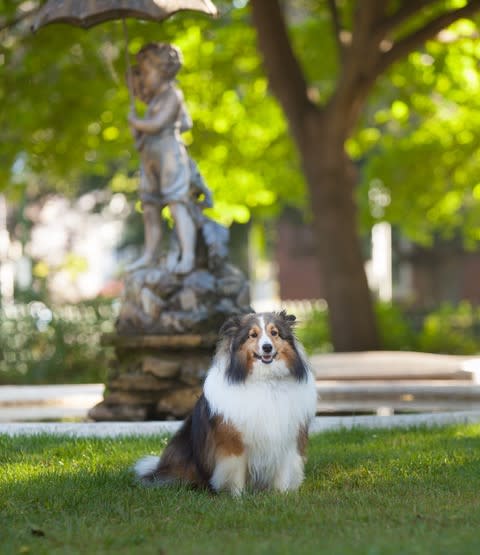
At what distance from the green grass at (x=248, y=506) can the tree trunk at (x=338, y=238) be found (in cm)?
949

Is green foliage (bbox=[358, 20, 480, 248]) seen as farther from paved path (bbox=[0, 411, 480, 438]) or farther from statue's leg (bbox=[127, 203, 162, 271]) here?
paved path (bbox=[0, 411, 480, 438])

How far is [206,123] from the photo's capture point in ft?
68.9

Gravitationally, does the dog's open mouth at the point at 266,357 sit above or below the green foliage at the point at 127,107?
below

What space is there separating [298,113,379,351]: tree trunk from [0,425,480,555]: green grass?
949cm

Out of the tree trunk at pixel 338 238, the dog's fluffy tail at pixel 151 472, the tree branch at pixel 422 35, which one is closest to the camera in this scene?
the dog's fluffy tail at pixel 151 472

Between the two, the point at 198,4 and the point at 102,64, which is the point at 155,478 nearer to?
the point at 198,4

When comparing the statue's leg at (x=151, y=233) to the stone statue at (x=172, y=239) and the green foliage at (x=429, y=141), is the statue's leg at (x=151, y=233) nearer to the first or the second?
the stone statue at (x=172, y=239)

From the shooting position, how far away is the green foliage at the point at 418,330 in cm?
1994

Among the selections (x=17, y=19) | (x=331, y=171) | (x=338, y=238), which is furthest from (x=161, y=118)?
(x=338, y=238)

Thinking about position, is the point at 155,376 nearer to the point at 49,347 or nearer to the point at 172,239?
the point at 172,239

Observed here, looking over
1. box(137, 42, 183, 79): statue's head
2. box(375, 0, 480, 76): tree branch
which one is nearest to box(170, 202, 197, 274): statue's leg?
box(137, 42, 183, 79): statue's head

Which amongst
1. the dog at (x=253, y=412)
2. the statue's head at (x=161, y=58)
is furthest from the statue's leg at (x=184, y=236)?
the dog at (x=253, y=412)

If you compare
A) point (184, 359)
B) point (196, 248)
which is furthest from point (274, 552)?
point (196, 248)

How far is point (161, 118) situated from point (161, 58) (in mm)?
597
